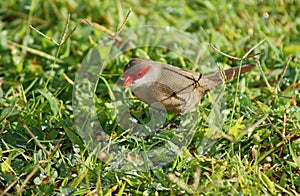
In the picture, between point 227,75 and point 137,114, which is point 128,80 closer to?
point 137,114

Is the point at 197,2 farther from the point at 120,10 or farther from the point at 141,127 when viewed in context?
the point at 141,127

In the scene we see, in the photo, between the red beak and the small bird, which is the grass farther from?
the red beak

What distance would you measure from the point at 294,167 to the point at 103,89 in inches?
61.5

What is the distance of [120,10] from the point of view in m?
4.73

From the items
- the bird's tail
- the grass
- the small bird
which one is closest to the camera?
the grass

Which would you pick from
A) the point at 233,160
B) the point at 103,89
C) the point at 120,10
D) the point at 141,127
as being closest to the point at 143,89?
the point at 141,127

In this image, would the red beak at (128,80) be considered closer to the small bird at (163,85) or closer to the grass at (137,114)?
the small bird at (163,85)

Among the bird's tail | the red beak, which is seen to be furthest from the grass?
the red beak

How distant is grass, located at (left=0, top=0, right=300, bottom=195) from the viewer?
9.72ft

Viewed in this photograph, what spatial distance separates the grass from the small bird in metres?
0.13

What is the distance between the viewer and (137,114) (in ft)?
11.7

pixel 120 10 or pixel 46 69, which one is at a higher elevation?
pixel 120 10

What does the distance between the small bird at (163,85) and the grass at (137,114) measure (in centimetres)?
13

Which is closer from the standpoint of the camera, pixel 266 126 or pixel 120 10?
pixel 266 126
